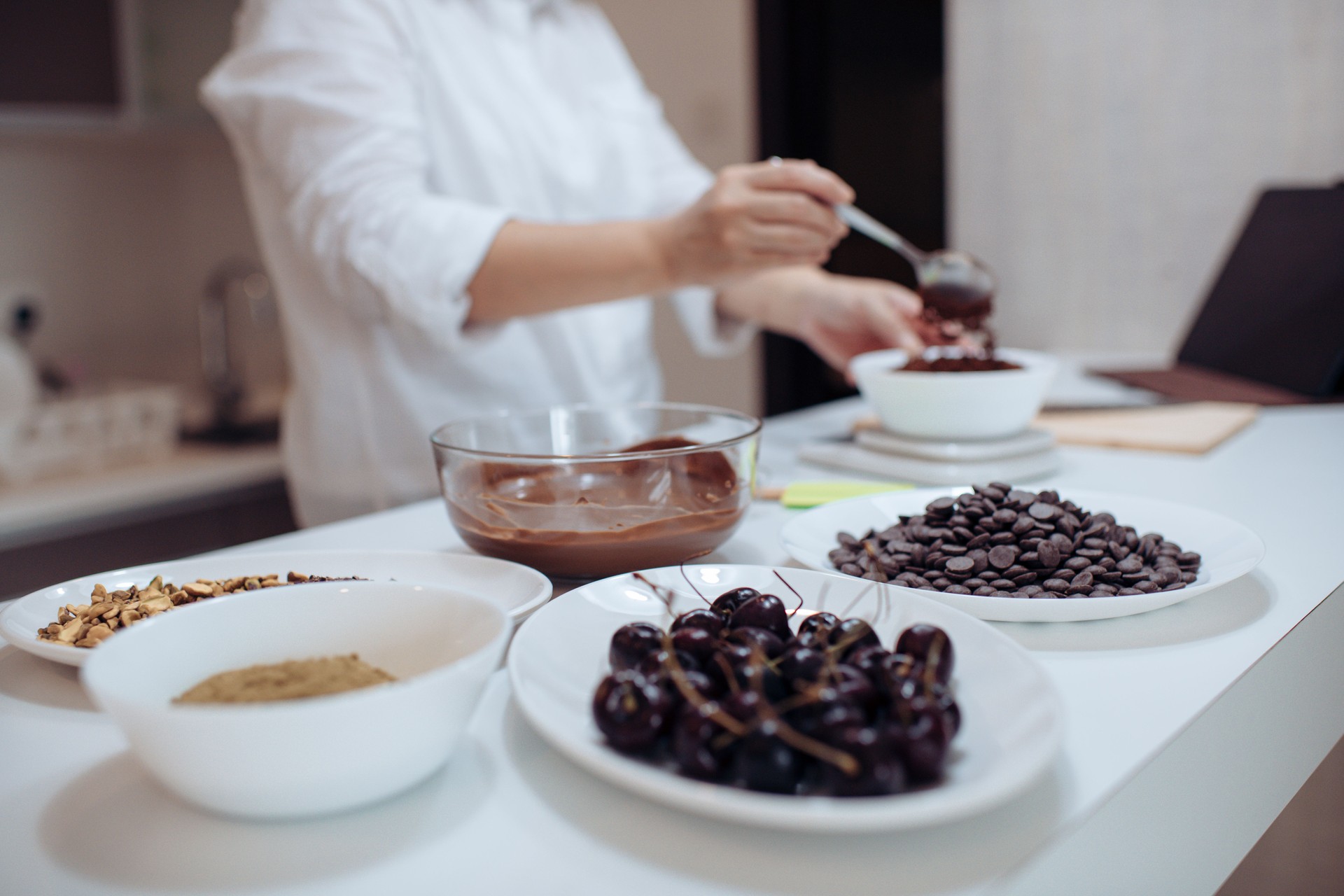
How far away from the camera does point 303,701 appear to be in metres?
0.46

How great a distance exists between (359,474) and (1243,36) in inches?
73.3

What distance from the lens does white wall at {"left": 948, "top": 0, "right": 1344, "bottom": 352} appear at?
6.66ft

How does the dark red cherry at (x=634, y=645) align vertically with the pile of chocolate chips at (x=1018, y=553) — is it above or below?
above

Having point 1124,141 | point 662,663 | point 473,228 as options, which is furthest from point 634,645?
point 1124,141

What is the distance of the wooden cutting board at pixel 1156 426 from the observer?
125 centimetres

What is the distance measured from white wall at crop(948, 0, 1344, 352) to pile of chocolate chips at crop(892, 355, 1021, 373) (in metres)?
1.27

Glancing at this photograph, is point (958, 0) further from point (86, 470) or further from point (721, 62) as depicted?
point (86, 470)

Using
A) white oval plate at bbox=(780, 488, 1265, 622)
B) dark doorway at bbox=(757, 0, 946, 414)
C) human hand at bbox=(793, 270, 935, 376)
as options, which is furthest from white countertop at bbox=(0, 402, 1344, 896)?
dark doorway at bbox=(757, 0, 946, 414)

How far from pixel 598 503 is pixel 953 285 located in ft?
2.46

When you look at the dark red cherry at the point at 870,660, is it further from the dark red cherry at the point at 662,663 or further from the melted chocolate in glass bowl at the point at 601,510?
the melted chocolate in glass bowl at the point at 601,510

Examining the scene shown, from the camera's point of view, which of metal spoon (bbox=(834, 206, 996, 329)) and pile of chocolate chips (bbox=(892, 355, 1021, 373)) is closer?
pile of chocolate chips (bbox=(892, 355, 1021, 373))

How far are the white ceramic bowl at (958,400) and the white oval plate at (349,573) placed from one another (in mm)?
558

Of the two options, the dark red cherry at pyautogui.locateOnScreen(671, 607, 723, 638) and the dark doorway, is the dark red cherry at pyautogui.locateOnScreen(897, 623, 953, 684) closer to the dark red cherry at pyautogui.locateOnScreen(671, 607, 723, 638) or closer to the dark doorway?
the dark red cherry at pyautogui.locateOnScreen(671, 607, 723, 638)

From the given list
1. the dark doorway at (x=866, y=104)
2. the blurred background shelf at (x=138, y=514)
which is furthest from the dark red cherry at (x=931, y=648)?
the dark doorway at (x=866, y=104)
